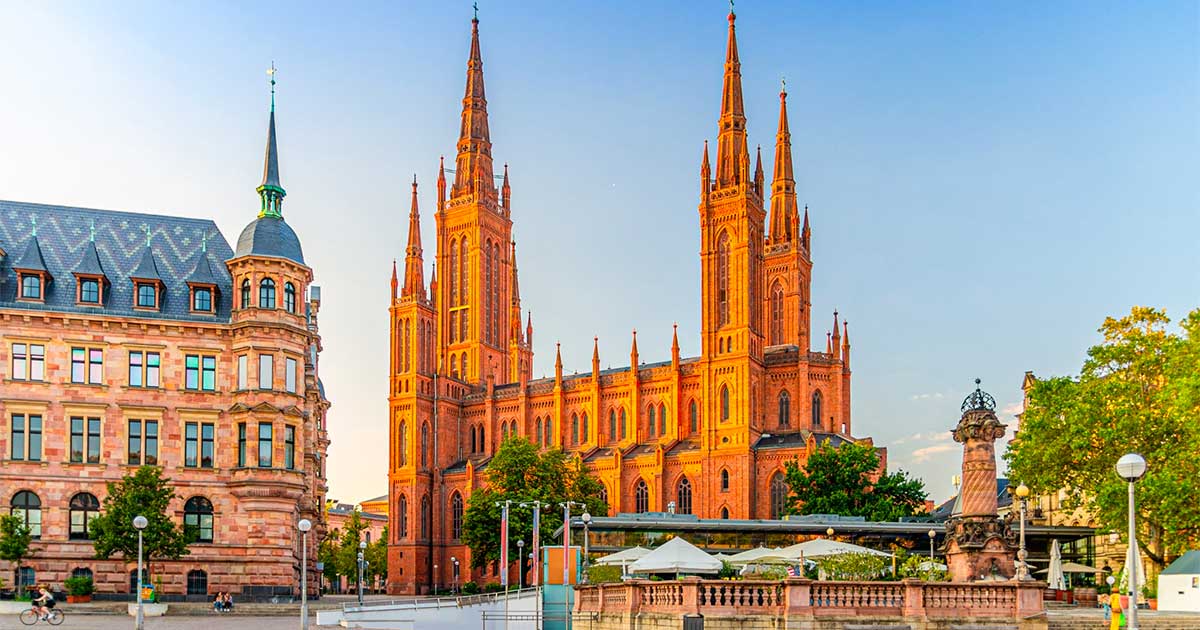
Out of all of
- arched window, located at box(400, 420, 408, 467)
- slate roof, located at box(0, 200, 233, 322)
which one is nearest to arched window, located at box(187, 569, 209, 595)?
slate roof, located at box(0, 200, 233, 322)

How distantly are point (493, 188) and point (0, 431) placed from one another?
82.5 metres

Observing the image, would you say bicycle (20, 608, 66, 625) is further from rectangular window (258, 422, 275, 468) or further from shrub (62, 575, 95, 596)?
rectangular window (258, 422, 275, 468)

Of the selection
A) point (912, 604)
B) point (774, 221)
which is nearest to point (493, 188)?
point (774, 221)

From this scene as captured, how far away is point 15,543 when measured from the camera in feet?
154

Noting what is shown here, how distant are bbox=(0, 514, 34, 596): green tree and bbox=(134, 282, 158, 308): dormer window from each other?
10.3m

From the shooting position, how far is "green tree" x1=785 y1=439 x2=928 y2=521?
78188 mm

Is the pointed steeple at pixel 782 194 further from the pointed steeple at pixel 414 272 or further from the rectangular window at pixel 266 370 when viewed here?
the rectangular window at pixel 266 370

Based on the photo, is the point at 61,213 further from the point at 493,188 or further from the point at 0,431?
the point at 493,188

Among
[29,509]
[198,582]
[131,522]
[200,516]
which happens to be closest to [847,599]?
[131,522]

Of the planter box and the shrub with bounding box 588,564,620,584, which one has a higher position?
the shrub with bounding box 588,564,620,584

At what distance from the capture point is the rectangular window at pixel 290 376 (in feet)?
175

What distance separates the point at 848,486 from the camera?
7938cm

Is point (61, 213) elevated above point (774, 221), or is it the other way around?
point (774, 221)

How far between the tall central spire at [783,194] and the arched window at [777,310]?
532cm
